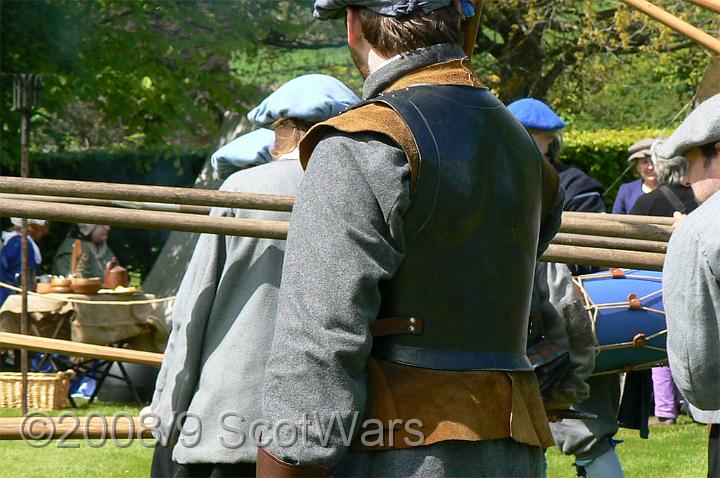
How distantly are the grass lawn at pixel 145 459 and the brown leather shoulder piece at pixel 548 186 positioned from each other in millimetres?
4053

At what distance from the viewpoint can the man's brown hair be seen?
226 centimetres

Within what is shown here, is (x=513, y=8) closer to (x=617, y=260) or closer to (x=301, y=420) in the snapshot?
(x=617, y=260)

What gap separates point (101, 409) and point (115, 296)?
957 millimetres

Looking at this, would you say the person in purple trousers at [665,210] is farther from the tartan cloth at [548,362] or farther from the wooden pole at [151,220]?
the wooden pole at [151,220]

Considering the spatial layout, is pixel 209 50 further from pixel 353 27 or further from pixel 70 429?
pixel 353 27

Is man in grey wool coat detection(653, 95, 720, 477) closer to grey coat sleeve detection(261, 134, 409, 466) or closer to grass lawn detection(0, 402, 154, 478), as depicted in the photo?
grey coat sleeve detection(261, 134, 409, 466)

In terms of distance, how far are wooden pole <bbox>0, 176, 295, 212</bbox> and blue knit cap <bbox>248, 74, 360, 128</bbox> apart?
1.34 ft

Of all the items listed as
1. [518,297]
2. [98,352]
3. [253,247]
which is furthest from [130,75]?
[518,297]

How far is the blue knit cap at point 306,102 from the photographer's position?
345 centimetres

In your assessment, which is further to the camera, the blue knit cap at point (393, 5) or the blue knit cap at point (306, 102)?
the blue knit cap at point (306, 102)

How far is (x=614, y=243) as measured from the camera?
363 cm

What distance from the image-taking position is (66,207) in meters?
3.15

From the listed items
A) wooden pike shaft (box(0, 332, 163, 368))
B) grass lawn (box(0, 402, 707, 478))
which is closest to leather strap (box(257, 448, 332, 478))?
wooden pike shaft (box(0, 332, 163, 368))

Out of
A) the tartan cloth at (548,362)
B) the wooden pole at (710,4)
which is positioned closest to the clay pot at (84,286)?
the tartan cloth at (548,362)
